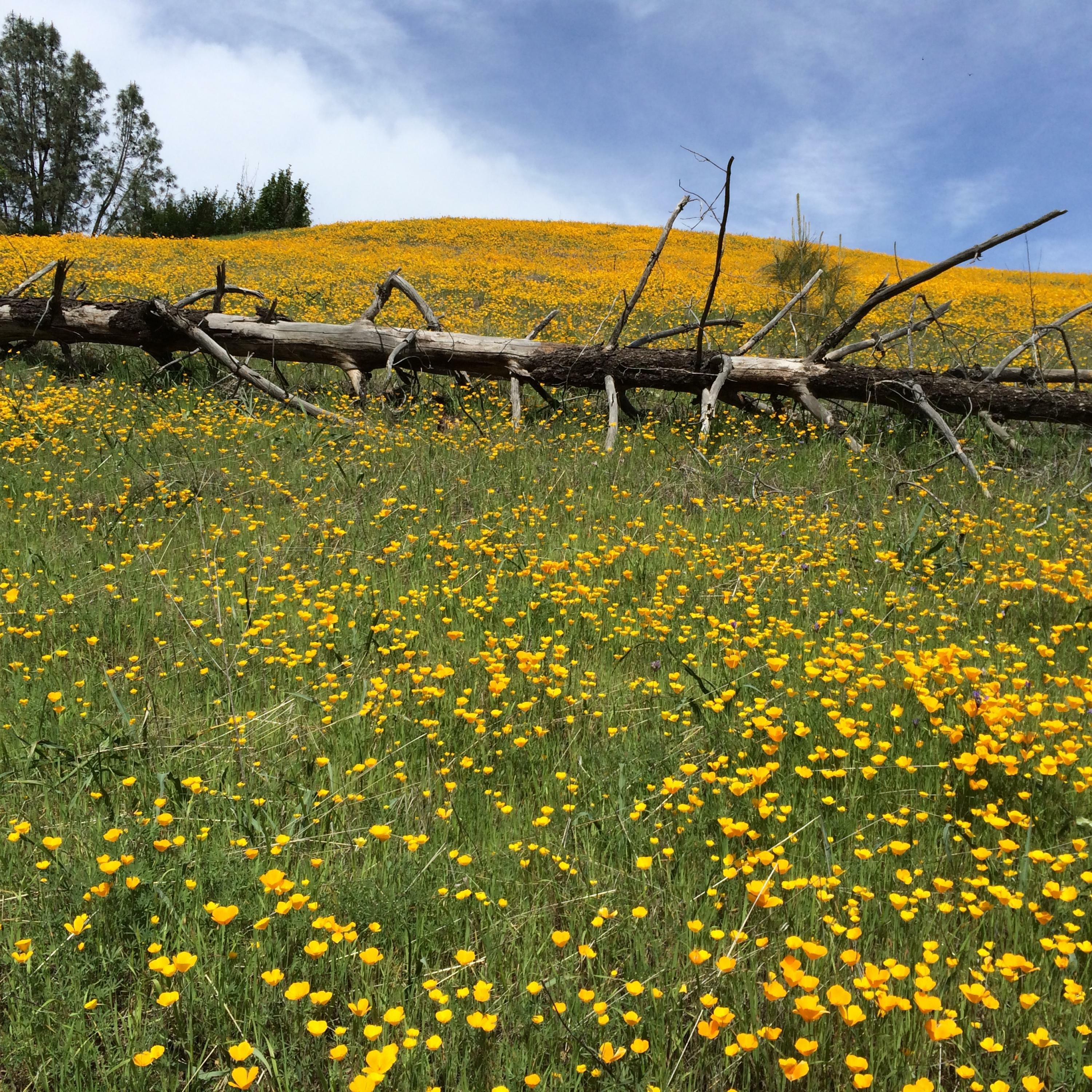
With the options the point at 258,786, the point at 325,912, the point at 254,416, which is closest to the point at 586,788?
the point at 325,912

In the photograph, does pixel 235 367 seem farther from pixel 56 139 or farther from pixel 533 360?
pixel 56 139

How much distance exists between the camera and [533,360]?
830 cm

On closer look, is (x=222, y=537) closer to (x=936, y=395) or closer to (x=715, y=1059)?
(x=715, y=1059)

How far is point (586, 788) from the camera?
2699 mm

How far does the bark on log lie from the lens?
7508mm

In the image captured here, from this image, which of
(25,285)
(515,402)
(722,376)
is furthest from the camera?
(25,285)

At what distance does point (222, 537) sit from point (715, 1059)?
428 cm

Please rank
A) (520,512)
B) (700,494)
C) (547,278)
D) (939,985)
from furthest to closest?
(547,278), (700,494), (520,512), (939,985)

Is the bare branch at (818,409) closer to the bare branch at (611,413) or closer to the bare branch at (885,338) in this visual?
the bare branch at (885,338)


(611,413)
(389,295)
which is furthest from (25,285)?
(611,413)

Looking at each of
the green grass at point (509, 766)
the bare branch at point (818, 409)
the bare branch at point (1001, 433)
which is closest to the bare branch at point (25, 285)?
the green grass at point (509, 766)

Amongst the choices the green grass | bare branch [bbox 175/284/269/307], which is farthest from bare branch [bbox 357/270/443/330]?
the green grass

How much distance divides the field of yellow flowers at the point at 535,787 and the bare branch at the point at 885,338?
218cm

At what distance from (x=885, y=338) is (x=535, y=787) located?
7.13 metres
